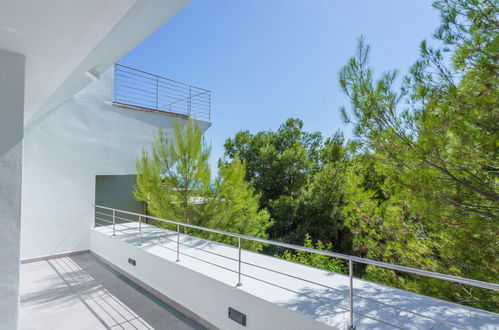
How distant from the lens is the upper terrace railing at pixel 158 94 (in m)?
8.20

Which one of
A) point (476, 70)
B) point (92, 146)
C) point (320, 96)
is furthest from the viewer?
point (320, 96)

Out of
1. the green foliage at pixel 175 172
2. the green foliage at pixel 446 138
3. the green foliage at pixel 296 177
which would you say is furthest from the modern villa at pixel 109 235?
the green foliage at pixel 296 177

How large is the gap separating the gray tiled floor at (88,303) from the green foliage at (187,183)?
2251 mm

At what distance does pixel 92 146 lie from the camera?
719cm

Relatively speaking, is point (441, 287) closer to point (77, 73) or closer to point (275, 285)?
point (275, 285)

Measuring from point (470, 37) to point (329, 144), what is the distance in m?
11.5

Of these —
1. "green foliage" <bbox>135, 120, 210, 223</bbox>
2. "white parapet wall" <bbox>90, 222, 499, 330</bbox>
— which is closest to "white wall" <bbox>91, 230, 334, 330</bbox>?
"white parapet wall" <bbox>90, 222, 499, 330</bbox>

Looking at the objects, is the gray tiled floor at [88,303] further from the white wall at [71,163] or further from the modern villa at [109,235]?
the white wall at [71,163]

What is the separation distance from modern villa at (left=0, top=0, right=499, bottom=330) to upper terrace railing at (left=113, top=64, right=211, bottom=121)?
36 mm

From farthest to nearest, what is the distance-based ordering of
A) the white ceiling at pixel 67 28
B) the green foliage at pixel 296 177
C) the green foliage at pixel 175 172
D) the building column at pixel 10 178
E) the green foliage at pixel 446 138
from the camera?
the green foliage at pixel 296 177 < the green foliage at pixel 175 172 < the green foliage at pixel 446 138 < the building column at pixel 10 178 < the white ceiling at pixel 67 28

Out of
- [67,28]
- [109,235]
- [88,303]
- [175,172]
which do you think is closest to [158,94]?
[175,172]

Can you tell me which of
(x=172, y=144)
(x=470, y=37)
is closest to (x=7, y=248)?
(x=470, y=37)

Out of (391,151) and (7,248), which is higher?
(391,151)

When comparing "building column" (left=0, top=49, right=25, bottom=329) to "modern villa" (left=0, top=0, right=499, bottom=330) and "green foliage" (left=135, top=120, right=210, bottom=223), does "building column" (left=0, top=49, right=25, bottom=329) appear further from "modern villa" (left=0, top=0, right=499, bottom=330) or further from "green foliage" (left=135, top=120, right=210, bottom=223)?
"green foliage" (left=135, top=120, right=210, bottom=223)
